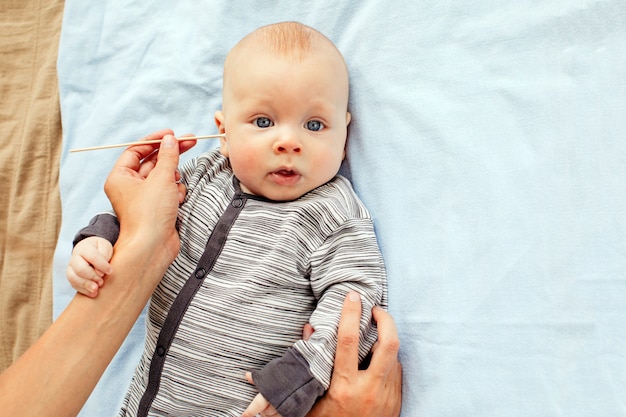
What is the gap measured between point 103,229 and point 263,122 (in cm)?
37

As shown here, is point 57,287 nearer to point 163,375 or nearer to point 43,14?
point 163,375

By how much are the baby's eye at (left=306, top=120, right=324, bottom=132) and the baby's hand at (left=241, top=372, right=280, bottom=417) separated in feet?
1.59

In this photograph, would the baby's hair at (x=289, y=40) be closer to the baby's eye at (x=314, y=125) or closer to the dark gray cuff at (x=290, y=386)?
the baby's eye at (x=314, y=125)

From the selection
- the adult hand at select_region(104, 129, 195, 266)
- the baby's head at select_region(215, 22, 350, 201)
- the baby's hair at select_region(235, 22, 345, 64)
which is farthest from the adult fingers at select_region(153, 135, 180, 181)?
the baby's hair at select_region(235, 22, 345, 64)

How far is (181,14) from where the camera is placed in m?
1.40

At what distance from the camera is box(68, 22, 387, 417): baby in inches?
41.1

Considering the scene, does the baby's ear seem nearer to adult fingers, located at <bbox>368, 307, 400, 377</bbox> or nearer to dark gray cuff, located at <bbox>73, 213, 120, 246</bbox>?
dark gray cuff, located at <bbox>73, 213, 120, 246</bbox>

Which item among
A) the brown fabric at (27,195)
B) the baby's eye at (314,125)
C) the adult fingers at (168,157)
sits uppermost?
the baby's eye at (314,125)

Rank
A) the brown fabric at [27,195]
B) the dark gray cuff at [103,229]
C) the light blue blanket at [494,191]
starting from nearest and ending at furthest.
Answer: the light blue blanket at [494,191] → the dark gray cuff at [103,229] → the brown fabric at [27,195]

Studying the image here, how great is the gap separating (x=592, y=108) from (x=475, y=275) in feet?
1.07

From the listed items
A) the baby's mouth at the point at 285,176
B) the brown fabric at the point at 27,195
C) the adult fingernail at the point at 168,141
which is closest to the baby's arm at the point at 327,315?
the baby's mouth at the point at 285,176

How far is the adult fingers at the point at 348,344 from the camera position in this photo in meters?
0.96

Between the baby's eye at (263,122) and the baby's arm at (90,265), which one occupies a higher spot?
the baby's eye at (263,122)

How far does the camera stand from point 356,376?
0.98 m
